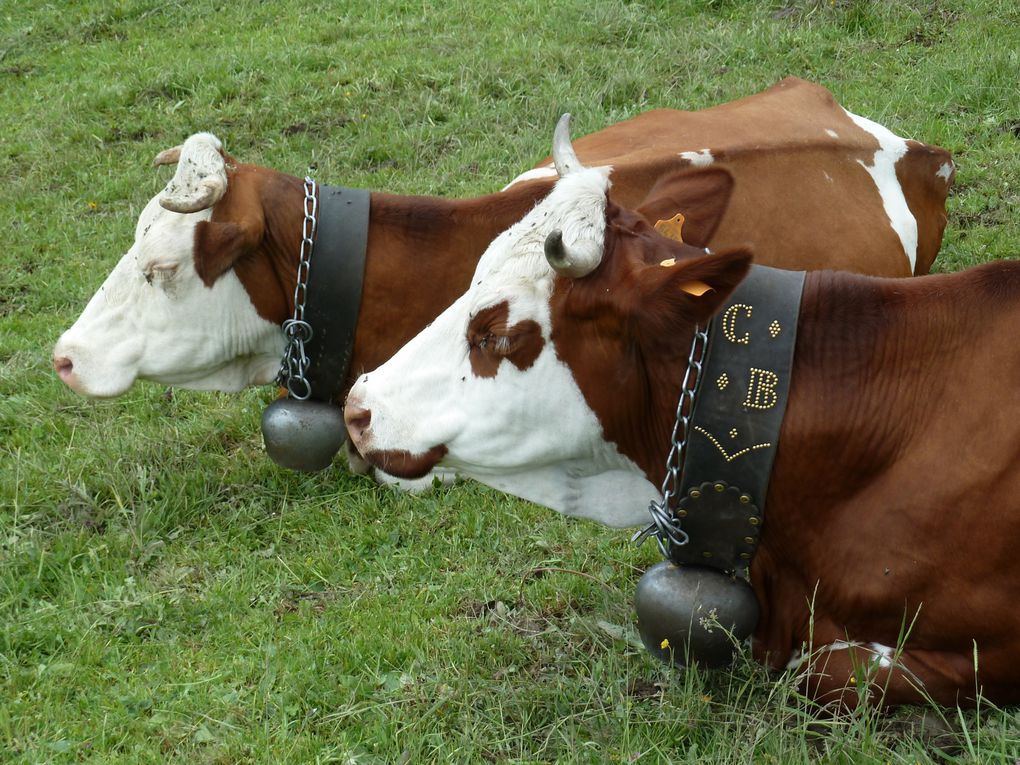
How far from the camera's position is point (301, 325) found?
5051 mm

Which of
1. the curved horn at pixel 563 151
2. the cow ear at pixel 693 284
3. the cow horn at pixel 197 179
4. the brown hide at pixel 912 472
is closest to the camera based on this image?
the cow ear at pixel 693 284

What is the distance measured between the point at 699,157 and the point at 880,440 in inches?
104

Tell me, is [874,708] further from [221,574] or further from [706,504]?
[221,574]

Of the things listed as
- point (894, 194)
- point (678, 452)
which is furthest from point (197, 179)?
point (894, 194)

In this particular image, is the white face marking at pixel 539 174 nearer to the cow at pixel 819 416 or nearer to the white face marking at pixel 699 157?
the white face marking at pixel 699 157

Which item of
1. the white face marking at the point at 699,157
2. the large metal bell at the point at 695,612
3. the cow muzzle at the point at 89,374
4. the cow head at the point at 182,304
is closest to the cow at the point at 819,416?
the large metal bell at the point at 695,612

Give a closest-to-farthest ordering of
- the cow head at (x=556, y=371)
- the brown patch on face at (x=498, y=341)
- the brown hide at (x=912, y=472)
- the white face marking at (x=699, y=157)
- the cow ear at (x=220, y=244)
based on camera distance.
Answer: the brown hide at (x=912, y=472), the cow head at (x=556, y=371), the brown patch on face at (x=498, y=341), the cow ear at (x=220, y=244), the white face marking at (x=699, y=157)

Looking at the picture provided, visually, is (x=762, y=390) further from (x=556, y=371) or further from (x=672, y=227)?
(x=672, y=227)

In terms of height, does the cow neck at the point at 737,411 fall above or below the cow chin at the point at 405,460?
above

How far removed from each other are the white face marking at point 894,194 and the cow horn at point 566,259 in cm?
325

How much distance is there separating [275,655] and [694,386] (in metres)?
1.94

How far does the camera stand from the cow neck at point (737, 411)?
3270 mm

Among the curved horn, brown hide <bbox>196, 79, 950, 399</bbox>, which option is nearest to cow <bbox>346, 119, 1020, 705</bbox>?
the curved horn

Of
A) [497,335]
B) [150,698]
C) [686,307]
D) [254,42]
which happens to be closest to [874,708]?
[686,307]
